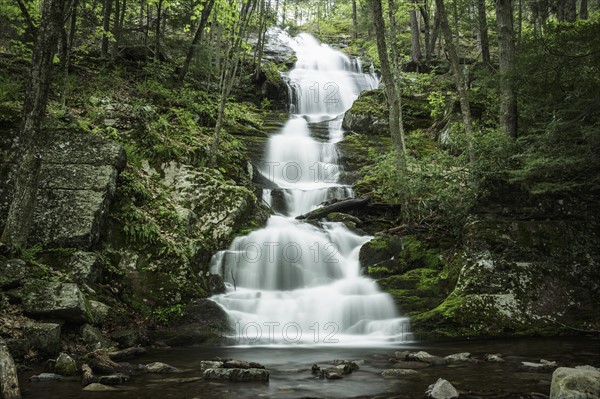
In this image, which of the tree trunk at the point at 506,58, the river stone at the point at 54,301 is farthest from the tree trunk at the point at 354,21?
the river stone at the point at 54,301

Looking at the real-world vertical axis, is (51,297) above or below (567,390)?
above

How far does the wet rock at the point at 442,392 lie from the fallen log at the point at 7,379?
4.22 meters

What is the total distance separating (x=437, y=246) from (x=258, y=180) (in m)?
7.36

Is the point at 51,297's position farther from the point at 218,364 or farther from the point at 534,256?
the point at 534,256

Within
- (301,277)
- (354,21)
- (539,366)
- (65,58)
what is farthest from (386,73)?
(354,21)

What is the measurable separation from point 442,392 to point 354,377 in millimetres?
1471

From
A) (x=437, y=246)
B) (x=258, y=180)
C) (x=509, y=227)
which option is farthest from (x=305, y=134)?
(x=509, y=227)

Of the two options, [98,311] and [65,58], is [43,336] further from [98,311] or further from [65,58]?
[65,58]

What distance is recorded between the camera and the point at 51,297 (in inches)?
269

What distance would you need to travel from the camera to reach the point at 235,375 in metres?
5.64

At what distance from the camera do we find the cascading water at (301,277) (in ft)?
30.1

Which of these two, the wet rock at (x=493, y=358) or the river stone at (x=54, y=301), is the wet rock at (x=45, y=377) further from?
the wet rock at (x=493, y=358)

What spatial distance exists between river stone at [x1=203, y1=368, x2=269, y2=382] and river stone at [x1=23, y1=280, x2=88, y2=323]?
8.47 ft

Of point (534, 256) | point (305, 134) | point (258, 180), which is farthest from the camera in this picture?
point (305, 134)
